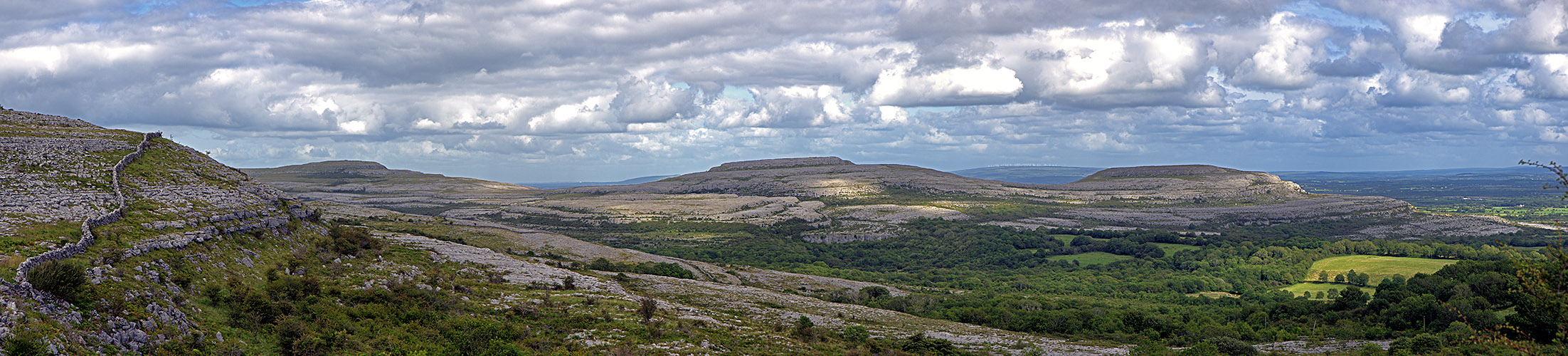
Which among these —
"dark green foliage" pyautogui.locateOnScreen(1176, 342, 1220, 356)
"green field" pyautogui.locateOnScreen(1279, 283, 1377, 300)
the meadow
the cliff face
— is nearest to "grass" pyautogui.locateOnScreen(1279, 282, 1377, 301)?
"green field" pyautogui.locateOnScreen(1279, 283, 1377, 300)

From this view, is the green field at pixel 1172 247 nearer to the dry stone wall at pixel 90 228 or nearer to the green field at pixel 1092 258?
the green field at pixel 1092 258

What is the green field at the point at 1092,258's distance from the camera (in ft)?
527

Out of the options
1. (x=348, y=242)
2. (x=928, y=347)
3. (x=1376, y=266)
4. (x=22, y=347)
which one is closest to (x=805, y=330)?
(x=928, y=347)

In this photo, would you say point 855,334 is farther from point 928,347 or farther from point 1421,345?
point 1421,345

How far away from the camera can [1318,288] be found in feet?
387

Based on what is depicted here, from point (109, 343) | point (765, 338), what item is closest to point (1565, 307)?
point (765, 338)

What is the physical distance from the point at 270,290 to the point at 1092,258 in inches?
6092

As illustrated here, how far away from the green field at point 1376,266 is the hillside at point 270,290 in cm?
9149

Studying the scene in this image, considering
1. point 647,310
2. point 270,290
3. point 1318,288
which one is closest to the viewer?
point 270,290

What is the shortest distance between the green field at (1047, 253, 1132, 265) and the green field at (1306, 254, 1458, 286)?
107 feet

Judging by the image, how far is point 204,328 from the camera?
93.9ft

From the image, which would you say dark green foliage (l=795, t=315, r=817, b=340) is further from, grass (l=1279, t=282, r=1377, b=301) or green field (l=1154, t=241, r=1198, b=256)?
green field (l=1154, t=241, r=1198, b=256)

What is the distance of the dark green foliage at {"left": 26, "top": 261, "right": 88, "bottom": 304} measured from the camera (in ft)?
79.0

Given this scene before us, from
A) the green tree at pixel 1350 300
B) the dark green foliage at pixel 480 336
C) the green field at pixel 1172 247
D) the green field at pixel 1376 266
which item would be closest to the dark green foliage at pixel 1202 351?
the green tree at pixel 1350 300
